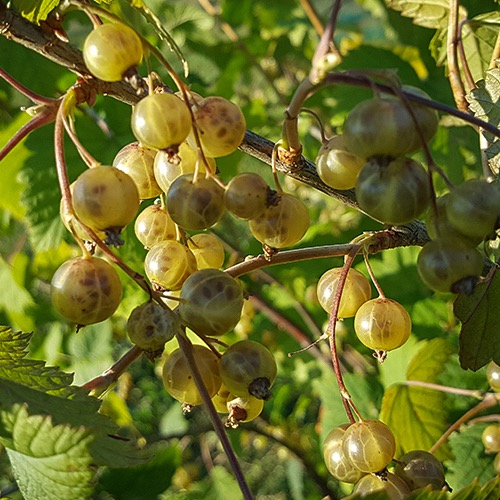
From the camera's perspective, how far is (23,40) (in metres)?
0.86

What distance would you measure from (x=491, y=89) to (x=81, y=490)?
734 millimetres

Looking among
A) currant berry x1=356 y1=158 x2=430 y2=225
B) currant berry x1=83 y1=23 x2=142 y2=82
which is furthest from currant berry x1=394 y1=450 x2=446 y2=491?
currant berry x1=83 y1=23 x2=142 y2=82

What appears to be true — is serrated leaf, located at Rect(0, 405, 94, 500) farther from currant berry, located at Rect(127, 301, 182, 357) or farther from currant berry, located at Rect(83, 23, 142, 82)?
currant berry, located at Rect(83, 23, 142, 82)

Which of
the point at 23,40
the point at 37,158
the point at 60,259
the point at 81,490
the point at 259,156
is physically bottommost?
the point at 60,259

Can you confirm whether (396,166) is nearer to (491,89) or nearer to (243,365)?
(243,365)

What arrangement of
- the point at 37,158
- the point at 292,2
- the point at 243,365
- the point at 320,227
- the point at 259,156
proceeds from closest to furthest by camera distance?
the point at 243,365, the point at 259,156, the point at 37,158, the point at 320,227, the point at 292,2

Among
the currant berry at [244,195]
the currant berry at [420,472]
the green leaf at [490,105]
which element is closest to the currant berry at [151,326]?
the currant berry at [244,195]

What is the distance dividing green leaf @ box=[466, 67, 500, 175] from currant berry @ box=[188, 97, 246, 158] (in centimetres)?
37

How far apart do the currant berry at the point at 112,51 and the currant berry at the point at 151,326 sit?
24 cm

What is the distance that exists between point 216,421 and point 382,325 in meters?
0.26

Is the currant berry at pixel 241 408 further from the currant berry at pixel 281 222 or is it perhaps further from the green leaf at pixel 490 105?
the green leaf at pixel 490 105

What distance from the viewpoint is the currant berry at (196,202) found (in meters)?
0.72

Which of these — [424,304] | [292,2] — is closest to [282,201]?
[424,304]

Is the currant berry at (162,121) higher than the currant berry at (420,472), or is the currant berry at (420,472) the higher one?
the currant berry at (162,121)
